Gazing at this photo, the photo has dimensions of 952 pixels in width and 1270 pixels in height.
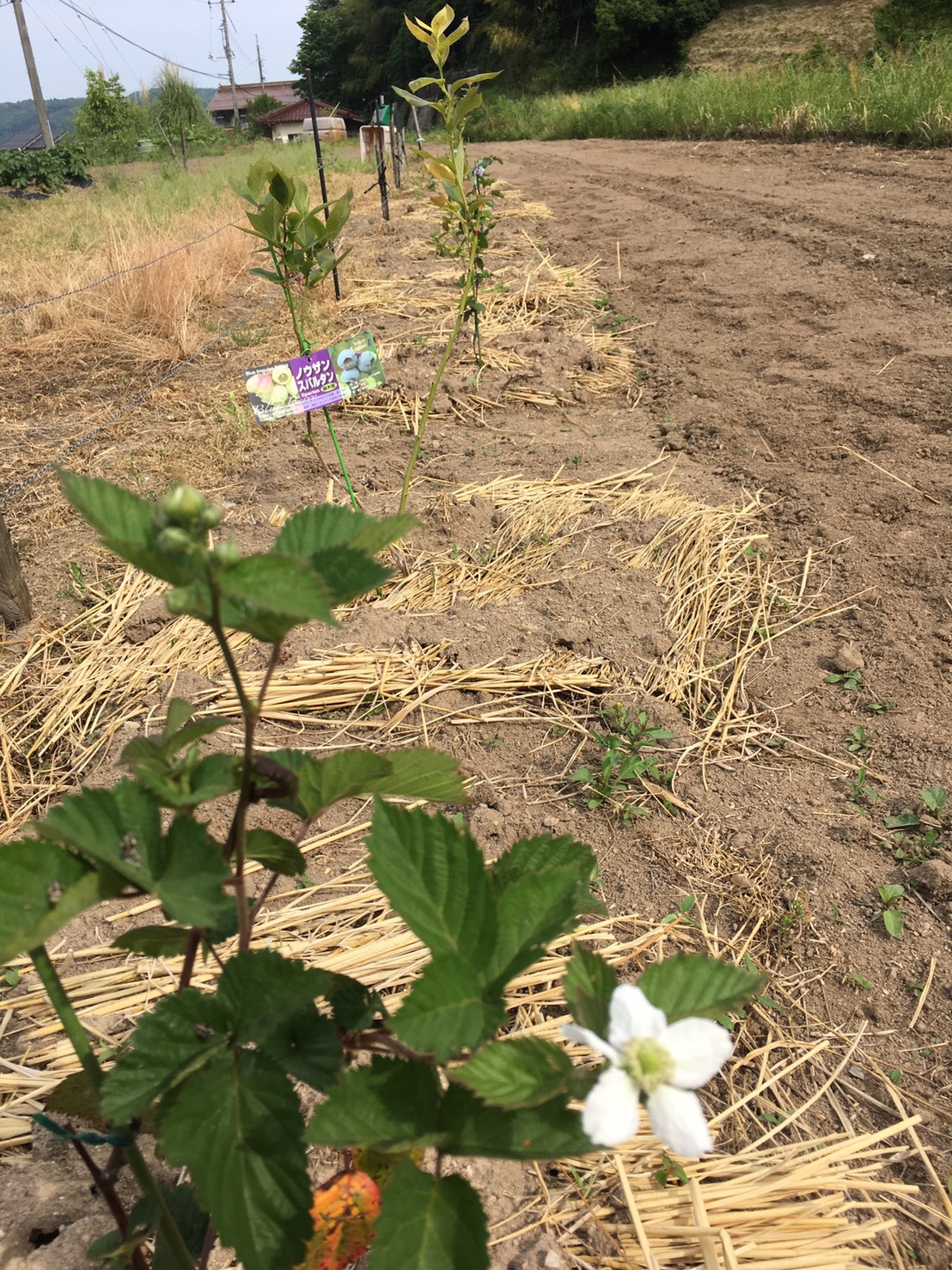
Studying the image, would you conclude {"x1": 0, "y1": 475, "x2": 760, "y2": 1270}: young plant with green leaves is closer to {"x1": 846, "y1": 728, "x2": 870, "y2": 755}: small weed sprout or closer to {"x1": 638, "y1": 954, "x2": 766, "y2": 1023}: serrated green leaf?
{"x1": 638, "y1": 954, "x2": 766, "y2": 1023}: serrated green leaf

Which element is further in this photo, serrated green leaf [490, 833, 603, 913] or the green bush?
the green bush

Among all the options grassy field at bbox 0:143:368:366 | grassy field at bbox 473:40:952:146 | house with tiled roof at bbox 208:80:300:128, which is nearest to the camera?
grassy field at bbox 0:143:368:366

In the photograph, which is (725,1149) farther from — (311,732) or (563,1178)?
(311,732)

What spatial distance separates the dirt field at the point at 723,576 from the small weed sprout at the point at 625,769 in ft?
0.11

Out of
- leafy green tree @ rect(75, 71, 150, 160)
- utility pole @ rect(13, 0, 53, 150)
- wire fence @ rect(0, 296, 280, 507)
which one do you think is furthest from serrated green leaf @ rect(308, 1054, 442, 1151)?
leafy green tree @ rect(75, 71, 150, 160)

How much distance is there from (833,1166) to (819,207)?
6.62 meters

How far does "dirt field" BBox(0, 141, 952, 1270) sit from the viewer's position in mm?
1513

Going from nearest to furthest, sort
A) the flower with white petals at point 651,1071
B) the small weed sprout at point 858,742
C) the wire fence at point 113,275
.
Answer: the flower with white petals at point 651,1071, the small weed sprout at point 858,742, the wire fence at point 113,275

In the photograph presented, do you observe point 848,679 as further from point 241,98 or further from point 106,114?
point 241,98

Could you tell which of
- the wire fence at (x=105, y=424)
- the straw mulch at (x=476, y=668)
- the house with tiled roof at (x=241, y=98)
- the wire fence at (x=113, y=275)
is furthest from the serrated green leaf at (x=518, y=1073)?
the house with tiled roof at (x=241, y=98)

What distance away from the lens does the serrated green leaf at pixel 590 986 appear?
0.47 m

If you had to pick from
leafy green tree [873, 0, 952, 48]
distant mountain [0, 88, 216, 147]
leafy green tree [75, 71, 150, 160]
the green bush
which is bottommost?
the green bush

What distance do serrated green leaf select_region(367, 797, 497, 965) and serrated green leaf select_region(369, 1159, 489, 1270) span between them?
13 centimetres

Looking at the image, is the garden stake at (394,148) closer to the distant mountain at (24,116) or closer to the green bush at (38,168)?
the green bush at (38,168)
